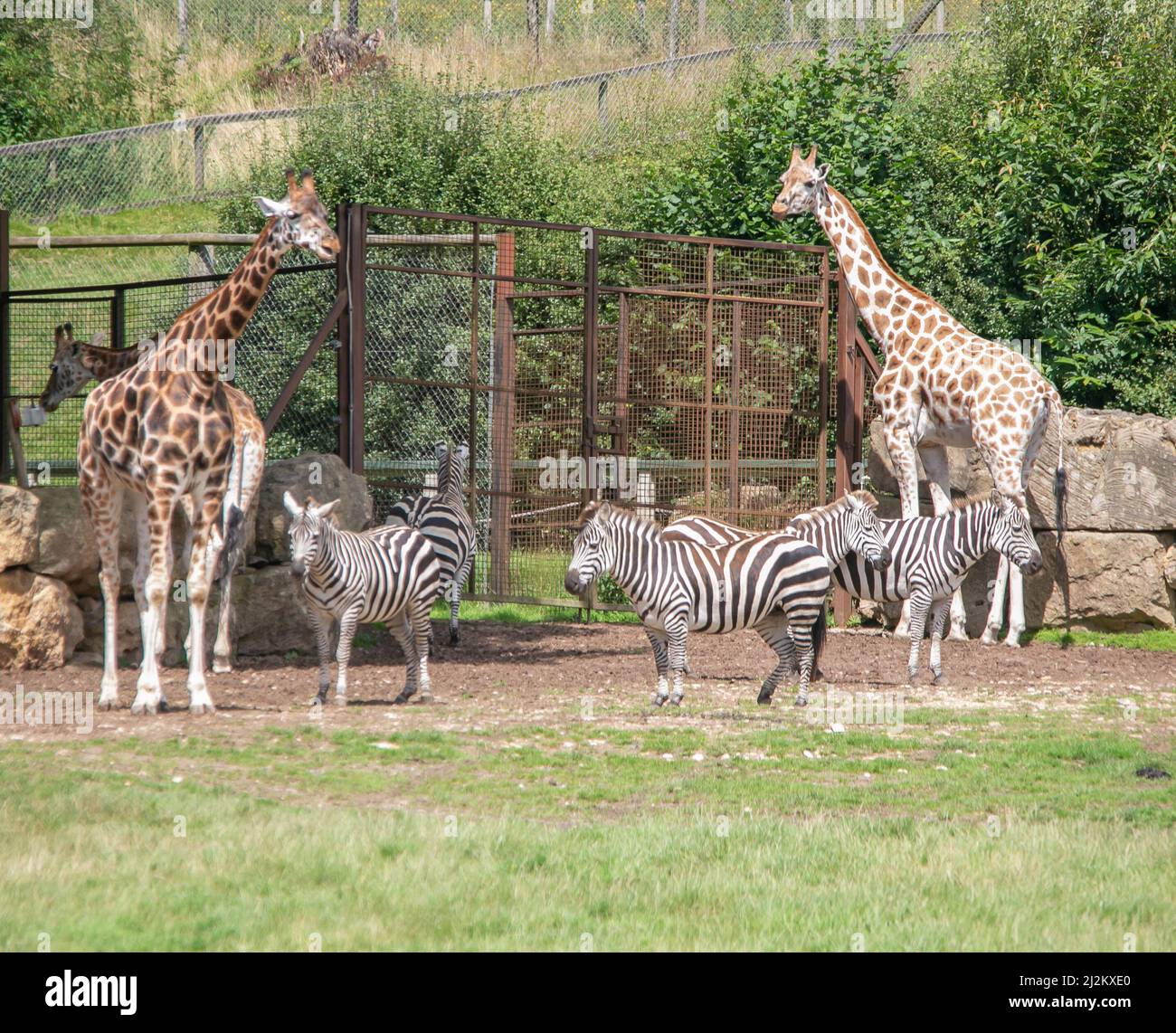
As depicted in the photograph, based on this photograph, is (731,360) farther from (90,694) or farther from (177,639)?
(90,694)

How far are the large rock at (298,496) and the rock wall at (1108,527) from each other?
19.1 ft

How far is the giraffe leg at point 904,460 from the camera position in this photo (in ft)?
45.6

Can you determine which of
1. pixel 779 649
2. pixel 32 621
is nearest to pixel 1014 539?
pixel 779 649

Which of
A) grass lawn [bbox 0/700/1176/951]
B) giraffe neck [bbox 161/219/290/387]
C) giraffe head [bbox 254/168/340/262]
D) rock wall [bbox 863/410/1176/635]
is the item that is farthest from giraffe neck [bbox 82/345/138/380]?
rock wall [bbox 863/410/1176/635]

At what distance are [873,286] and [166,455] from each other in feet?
25.5

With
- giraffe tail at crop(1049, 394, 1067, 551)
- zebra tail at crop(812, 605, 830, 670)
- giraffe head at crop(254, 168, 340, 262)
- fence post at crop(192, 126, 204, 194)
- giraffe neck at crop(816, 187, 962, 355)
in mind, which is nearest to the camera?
giraffe head at crop(254, 168, 340, 262)

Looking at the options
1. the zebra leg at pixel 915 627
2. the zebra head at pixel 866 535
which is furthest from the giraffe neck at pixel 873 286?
the zebra leg at pixel 915 627

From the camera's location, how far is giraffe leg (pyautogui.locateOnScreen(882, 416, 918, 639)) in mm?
13898

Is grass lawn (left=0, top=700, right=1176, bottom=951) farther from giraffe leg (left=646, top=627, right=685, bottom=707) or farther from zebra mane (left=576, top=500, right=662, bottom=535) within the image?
zebra mane (left=576, top=500, right=662, bottom=535)

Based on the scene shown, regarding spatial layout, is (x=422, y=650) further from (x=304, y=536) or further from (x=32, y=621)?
(x=32, y=621)

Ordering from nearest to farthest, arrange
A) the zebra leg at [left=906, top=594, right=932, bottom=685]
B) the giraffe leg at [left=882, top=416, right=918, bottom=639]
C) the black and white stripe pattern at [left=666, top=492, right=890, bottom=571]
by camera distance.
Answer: the zebra leg at [left=906, top=594, right=932, bottom=685], the black and white stripe pattern at [left=666, top=492, right=890, bottom=571], the giraffe leg at [left=882, top=416, right=918, bottom=639]

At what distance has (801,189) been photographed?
14805 mm

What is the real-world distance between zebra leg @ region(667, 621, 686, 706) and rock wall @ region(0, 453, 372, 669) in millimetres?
2411

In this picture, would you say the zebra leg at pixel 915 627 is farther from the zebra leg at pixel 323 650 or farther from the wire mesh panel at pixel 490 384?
the zebra leg at pixel 323 650
